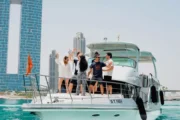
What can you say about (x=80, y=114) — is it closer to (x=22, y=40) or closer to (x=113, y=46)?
(x=113, y=46)

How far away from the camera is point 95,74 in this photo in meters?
10.2

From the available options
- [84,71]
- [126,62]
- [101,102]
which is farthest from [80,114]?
[126,62]

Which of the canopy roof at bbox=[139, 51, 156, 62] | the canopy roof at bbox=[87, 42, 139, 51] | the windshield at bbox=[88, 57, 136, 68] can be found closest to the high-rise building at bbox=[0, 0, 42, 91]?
the canopy roof at bbox=[139, 51, 156, 62]

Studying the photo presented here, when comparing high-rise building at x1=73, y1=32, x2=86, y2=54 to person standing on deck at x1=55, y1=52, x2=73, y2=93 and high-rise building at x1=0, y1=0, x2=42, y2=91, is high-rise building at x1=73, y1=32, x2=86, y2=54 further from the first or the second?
high-rise building at x1=0, y1=0, x2=42, y2=91

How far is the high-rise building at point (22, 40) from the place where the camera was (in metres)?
151

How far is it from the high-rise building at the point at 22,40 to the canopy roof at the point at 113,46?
138 meters

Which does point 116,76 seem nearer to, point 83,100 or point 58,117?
point 83,100

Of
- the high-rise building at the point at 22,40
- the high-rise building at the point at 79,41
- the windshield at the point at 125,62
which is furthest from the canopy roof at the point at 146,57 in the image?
the high-rise building at the point at 22,40

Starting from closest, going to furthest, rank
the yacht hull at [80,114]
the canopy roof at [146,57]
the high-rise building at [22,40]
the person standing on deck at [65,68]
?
the yacht hull at [80,114] → the person standing on deck at [65,68] → the canopy roof at [146,57] → the high-rise building at [22,40]

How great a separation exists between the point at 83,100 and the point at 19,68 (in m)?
144

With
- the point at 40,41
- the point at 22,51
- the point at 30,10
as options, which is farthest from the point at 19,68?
the point at 30,10

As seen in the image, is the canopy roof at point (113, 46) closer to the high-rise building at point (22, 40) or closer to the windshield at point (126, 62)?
the windshield at point (126, 62)

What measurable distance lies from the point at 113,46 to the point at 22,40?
476 ft

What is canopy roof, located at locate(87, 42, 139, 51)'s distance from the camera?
486 inches
